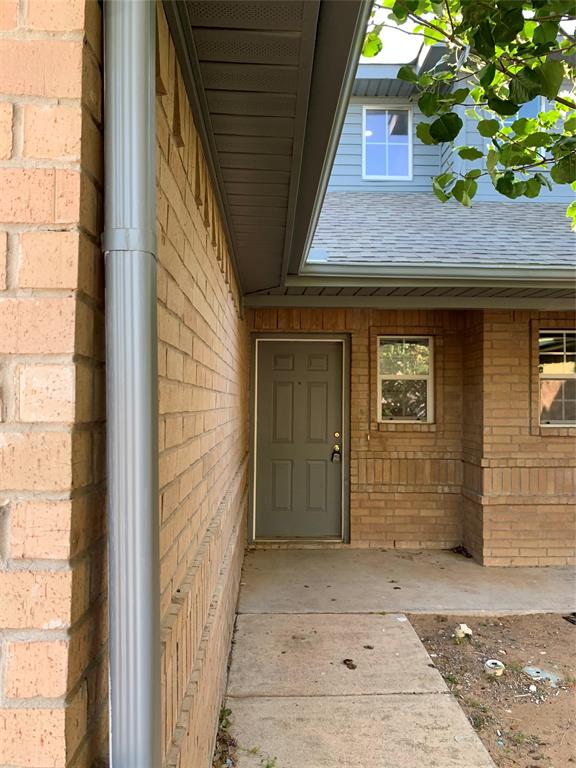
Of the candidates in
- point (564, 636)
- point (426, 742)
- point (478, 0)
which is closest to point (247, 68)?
point (478, 0)

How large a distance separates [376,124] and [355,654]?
21.7ft

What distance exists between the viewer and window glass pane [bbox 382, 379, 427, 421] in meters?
6.48

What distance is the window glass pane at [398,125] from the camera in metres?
7.33

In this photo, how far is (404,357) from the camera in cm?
652

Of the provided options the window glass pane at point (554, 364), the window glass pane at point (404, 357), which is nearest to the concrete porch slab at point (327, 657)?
the window glass pane at point (404, 357)

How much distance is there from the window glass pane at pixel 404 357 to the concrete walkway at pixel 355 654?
2.15m

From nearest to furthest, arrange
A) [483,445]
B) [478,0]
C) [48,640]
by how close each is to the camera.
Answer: [48,640] < [478,0] < [483,445]

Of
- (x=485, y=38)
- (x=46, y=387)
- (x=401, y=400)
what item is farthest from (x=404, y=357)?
(x=46, y=387)

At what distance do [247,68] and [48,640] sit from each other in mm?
1671

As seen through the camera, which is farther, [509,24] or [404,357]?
[404,357]

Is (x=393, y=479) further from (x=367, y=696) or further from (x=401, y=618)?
(x=367, y=696)

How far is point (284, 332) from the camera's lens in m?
6.42

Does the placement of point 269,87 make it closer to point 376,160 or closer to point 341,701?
point 341,701

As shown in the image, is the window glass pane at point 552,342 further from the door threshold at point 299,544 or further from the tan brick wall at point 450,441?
the door threshold at point 299,544
